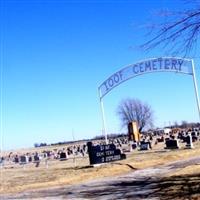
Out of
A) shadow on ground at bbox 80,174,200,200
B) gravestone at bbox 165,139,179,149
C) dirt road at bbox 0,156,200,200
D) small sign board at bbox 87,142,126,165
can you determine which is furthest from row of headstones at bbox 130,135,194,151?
shadow on ground at bbox 80,174,200,200

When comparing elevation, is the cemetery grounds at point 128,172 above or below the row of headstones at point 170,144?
below

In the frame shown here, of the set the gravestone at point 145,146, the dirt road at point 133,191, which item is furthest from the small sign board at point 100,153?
the gravestone at point 145,146

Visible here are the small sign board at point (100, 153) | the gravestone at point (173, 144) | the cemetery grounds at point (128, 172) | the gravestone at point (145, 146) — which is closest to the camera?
the cemetery grounds at point (128, 172)

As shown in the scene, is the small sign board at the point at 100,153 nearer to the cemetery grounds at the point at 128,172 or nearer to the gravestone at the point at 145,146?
the cemetery grounds at the point at 128,172

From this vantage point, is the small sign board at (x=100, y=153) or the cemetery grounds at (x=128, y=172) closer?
the cemetery grounds at (x=128, y=172)

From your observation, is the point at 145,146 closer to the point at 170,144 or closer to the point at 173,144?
the point at 170,144

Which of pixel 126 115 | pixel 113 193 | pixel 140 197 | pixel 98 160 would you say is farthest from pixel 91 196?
pixel 126 115

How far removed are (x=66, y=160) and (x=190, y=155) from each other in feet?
57.3

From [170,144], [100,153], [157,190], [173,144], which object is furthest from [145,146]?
[157,190]

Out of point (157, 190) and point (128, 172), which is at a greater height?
point (128, 172)

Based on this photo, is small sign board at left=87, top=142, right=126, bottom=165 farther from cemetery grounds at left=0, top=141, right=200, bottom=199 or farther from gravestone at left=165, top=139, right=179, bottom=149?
gravestone at left=165, top=139, right=179, bottom=149

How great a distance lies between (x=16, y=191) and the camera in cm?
2142

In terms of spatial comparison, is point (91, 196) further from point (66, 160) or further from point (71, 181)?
point (66, 160)

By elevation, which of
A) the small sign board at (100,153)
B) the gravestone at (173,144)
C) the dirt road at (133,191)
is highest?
the gravestone at (173,144)
